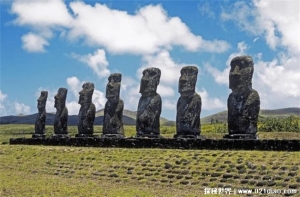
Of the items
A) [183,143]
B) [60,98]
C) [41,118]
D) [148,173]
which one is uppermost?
[60,98]

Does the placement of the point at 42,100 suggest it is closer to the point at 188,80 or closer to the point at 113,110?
the point at 113,110

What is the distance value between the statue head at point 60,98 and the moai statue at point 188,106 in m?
12.2

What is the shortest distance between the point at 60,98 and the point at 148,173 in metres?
17.3

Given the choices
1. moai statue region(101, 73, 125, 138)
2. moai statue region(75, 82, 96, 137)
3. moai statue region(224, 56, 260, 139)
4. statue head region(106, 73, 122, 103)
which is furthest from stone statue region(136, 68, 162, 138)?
moai statue region(75, 82, 96, 137)

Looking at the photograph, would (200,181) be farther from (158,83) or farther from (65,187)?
(158,83)

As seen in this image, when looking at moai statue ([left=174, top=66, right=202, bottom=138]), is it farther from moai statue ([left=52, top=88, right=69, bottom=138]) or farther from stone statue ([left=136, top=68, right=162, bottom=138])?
moai statue ([left=52, top=88, right=69, bottom=138])

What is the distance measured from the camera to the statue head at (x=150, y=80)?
2566 centimetres

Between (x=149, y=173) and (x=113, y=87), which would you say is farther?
(x=113, y=87)

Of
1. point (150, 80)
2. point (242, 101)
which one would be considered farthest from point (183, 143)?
point (150, 80)

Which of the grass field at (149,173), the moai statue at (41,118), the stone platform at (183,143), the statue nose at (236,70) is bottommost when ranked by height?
the grass field at (149,173)

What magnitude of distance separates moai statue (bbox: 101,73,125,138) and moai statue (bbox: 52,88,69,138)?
5.61 m

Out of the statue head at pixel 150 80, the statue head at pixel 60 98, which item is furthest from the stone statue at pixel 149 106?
the statue head at pixel 60 98

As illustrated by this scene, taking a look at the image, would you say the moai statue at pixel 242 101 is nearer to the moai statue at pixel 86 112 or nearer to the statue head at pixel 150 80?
the statue head at pixel 150 80

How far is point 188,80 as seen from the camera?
2378cm
